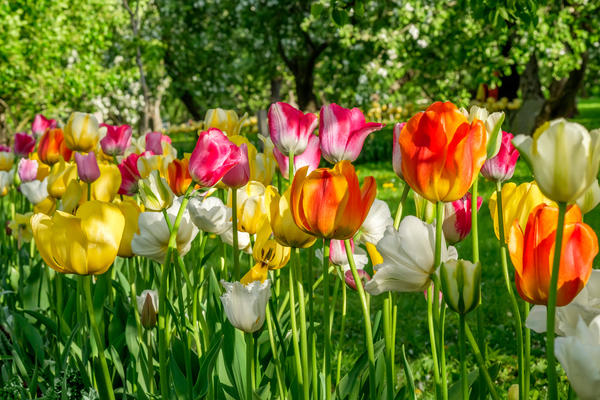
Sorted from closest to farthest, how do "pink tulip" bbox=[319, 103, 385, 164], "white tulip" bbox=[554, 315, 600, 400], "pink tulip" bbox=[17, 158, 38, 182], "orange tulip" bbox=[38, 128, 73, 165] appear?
"white tulip" bbox=[554, 315, 600, 400]
"pink tulip" bbox=[319, 103, 385, 164]
"orange tulip" bbox=[38, 128, 73, 165]
"pink tulip" bbox=[17, 158, 38, 182]

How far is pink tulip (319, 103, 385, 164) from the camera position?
1294 millimetres

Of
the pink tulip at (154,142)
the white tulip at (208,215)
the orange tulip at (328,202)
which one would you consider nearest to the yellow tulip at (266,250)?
the white tulip at (208,215)

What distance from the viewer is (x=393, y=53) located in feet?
29.0

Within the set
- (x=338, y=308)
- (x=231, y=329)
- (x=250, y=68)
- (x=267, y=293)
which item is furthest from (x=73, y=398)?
(x=250, y=68)

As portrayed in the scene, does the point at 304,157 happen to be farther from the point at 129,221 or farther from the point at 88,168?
the point at 88,168

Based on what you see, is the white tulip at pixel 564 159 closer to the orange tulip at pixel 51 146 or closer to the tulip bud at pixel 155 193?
the tulip bud at pixel 155 193

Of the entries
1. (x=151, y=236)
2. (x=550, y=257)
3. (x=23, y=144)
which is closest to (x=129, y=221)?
(x=151, y=236)

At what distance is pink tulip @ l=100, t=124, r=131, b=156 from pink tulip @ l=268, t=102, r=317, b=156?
3.92 feet

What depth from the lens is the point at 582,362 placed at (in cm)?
64

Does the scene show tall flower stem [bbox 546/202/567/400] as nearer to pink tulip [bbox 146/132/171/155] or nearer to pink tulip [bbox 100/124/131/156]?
pink tulip [bbox 146/132/171/155]

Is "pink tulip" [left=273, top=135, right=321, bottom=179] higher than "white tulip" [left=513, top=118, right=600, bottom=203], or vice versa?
"white tulip" [left=513, top=118, right=600, bottom=203]

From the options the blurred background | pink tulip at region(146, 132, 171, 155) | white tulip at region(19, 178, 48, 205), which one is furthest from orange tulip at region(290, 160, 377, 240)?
the blurred background

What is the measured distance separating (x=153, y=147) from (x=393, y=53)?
7020 millimetres

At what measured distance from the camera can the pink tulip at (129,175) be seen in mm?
1888
